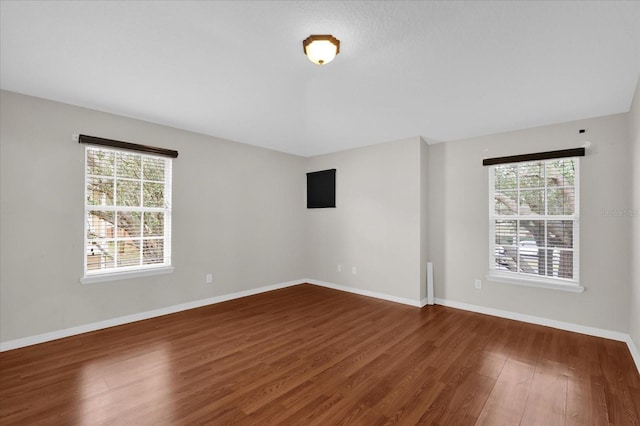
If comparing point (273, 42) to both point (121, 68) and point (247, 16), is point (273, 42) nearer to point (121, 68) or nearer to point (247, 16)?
point (247, 16)

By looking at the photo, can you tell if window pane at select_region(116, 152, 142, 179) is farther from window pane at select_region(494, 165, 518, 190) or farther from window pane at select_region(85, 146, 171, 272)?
window pane at select_region(494, 165, 518, 190)

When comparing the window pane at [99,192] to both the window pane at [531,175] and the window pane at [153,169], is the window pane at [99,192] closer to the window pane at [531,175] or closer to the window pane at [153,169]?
the window pane at [153,169]

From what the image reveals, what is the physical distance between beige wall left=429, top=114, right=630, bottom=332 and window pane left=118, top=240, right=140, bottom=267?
14.1 ft

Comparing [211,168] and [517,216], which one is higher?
[211,168]

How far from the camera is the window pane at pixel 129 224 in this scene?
3664mm

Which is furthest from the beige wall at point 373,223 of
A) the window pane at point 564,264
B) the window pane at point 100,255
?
the window pane at point 100,255

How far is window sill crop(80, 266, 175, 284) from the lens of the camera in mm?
3339

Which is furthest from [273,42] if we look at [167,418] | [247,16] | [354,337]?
[354,337]

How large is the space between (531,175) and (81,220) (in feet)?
18.4

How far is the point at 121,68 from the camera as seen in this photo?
8.15 ft

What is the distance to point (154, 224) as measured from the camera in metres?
3.97

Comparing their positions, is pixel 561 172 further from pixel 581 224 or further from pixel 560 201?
pixel 581 224

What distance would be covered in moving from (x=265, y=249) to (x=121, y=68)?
3.42 m

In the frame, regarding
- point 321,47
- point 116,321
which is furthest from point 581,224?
point 116,321
